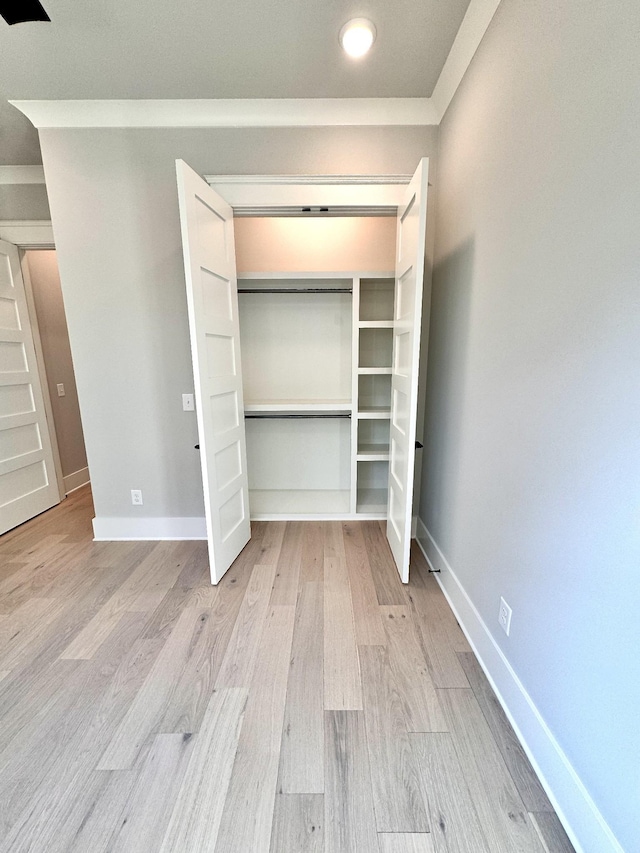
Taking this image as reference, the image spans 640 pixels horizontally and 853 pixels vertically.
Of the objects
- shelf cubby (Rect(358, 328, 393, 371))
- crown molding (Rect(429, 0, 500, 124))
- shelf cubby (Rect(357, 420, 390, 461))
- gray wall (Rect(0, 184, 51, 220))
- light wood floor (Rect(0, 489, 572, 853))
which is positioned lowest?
light wood floor (Rect(0, 489, 572, 853))

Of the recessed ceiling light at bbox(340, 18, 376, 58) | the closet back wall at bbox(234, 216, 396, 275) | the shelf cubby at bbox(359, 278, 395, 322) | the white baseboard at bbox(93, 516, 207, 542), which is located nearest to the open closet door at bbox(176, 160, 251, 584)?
the white baseboard at bbox(93, 516, 207, 542)

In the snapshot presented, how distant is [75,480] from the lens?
3514 millimetres

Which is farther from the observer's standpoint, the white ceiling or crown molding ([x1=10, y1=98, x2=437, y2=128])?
crown molding ([x1=10, y1=98, x2=437, y2=128])

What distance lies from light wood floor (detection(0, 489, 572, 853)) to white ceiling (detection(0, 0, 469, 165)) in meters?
2.81

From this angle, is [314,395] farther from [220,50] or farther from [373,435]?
[220,50]

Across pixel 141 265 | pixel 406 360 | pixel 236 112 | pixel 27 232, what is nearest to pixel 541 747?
pixel 406 360

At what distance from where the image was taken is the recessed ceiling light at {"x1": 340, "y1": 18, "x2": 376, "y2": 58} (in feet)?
4.71

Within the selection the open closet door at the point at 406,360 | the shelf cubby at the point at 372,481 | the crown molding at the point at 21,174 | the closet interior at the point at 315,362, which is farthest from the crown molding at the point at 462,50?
the crown molding at the point at 21,174

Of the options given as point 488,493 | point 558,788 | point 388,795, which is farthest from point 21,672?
point 488,493

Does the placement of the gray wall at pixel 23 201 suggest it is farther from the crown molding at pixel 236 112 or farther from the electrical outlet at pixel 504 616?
the electrical outlet at pixel 504 616

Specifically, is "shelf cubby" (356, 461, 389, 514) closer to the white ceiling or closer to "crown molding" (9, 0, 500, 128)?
"crown molding" (9, 0, 500, 128)

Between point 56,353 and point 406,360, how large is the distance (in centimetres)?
347

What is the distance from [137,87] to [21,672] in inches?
120

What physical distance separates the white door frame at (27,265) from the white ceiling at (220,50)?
0.77 meters
